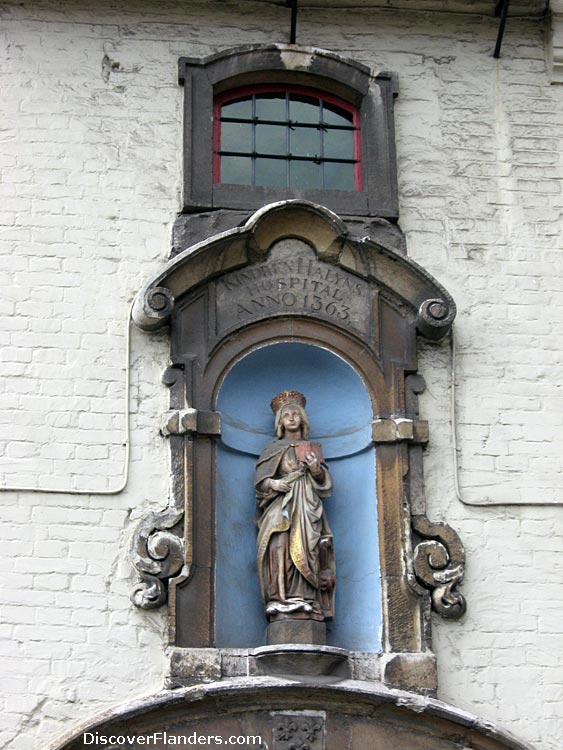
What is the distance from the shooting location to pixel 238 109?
989cm

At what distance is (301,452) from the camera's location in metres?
8.73

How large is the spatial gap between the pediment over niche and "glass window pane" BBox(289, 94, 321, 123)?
1.01 metres

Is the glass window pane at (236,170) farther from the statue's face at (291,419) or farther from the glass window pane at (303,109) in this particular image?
the statue's face at (291,419)

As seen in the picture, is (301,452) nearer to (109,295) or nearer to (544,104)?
(109,295)

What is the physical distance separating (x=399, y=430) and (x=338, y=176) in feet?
6.14

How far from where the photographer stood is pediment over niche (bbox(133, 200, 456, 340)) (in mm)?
8984

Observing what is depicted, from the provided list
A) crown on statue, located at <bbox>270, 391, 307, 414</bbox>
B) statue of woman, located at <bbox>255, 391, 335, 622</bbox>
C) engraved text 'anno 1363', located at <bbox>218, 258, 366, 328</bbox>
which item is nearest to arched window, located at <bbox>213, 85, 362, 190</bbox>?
engraved text 'anno 1363', located at <bbox>218, 258, 366, 328</bbox>

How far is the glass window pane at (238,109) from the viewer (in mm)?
9875

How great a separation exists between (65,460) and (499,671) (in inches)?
104

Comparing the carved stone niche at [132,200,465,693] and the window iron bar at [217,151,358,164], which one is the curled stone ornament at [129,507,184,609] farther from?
the window iron bar at [217,151,358,164]

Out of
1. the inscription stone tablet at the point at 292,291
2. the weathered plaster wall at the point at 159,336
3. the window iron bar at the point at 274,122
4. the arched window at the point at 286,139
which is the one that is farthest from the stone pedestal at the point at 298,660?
the window iron bar at the point at 274,122

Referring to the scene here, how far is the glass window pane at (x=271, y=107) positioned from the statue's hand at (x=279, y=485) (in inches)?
100.0

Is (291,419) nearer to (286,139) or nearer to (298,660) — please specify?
(298,660)

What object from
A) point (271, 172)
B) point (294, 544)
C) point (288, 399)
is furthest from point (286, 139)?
point (294, 544)
